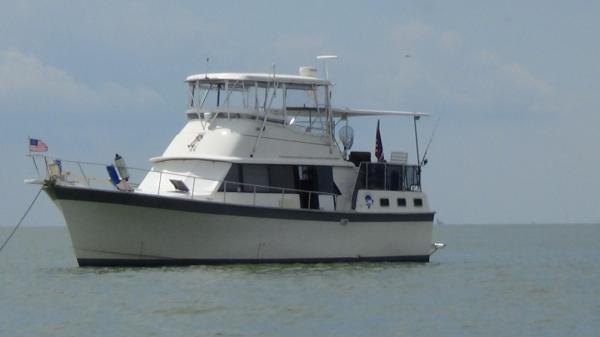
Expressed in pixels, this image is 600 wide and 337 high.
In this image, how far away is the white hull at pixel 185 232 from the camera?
1283 inches

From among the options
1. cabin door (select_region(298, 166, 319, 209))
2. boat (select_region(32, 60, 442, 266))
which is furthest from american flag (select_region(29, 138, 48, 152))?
cabin door (select_region(298, 166, 319, 209))

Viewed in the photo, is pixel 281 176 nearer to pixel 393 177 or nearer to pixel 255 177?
pixel 255 177

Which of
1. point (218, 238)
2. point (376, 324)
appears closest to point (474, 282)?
point (218, 238)

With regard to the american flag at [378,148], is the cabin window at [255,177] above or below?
below

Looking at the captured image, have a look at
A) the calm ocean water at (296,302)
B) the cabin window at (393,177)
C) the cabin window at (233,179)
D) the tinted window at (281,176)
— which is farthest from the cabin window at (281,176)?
the cabin window at (393,177)

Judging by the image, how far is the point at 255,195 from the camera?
3472 centimetres

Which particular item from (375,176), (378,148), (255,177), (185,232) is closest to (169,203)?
(185,232)

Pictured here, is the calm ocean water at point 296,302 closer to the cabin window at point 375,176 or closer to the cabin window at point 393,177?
the cabin window at point 375,176

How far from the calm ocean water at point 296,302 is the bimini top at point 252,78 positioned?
15.9ft

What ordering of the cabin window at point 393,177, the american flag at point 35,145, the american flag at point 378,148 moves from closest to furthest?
the american flag at point 35,145
the cabin window at point 393,177
the american flag at point 378,148

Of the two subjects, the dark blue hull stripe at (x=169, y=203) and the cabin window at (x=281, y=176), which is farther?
the cabin window at (x=281, y=176)

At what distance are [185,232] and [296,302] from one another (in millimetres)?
5575

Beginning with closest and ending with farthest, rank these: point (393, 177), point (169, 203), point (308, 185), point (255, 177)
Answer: point (169, 203)
point (255, 177)
point (308, 185)
point (393, 177)

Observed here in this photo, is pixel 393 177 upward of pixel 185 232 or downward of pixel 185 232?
upward
